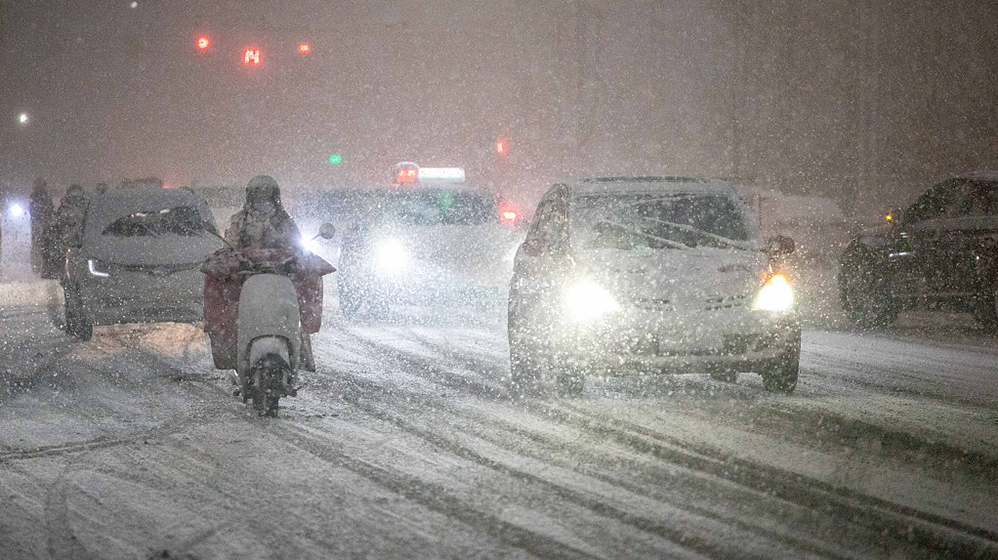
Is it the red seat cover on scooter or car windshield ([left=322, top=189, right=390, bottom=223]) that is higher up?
car windshield ([left=322, top=189, right=390, bottom=223])

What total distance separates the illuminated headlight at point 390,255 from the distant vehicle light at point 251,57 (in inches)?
747

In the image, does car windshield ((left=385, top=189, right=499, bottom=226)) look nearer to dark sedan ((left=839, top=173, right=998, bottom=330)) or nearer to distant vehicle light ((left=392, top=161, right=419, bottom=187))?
dark sedan ((left=839, top=173, right=998, bottom=330))

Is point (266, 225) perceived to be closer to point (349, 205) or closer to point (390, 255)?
point (390, 255)

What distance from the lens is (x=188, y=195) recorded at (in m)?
15.7

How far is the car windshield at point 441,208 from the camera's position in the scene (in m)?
17.9

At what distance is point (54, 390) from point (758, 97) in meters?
33.3

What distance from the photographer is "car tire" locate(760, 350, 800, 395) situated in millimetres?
9688

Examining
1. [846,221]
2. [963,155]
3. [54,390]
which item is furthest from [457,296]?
[963,155]

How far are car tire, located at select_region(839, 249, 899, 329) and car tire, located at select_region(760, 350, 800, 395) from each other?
6513 millimetres

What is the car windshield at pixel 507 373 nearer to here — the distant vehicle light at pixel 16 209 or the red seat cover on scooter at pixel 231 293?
the red seat cover on scooter at pixel 231 293

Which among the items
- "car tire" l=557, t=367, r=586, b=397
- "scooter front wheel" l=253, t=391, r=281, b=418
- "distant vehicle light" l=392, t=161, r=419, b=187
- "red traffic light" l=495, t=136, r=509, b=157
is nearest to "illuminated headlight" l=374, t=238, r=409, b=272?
"car tire" l=557, t=367, r=586, b=397

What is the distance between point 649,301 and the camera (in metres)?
9.49

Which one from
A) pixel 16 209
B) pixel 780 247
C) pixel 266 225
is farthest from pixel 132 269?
pixel 16 209

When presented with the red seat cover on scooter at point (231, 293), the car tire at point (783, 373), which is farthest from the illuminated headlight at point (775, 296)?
the red seat cover on scooter at point (231, 293)
